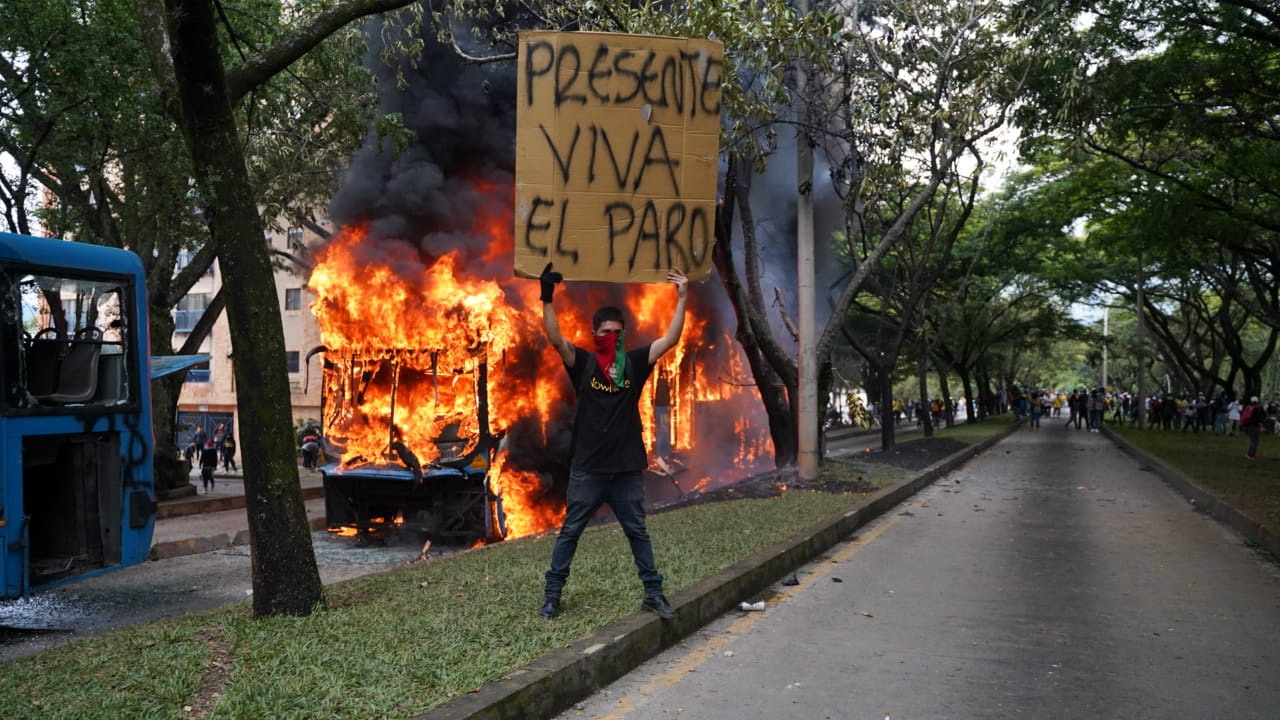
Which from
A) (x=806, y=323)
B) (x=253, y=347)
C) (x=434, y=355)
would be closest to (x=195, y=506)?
(x=434, y=355)

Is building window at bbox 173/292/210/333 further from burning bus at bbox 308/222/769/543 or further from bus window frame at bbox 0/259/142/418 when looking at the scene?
bus window frame at bbox 0/259/142/418

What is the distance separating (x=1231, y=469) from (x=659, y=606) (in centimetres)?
1621

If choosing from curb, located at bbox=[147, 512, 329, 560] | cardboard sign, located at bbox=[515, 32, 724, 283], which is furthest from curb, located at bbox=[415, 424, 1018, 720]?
curb, located at bbox=[147, 512, 329, 560]

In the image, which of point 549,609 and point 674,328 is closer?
point 549,609

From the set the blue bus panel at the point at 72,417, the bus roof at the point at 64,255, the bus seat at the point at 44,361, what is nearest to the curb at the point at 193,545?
the blue bus panel at the point at 72,417

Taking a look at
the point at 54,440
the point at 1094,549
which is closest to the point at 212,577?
the point at 54,440

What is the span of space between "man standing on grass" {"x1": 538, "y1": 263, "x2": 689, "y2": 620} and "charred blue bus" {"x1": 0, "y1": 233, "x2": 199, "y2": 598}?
4.17 meters

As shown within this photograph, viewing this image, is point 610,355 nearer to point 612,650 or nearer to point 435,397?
point 612,650

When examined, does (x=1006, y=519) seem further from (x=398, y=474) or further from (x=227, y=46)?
(x=227, y=46)

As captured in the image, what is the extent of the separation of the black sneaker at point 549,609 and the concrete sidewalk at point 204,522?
269 inches

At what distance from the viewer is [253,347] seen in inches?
228

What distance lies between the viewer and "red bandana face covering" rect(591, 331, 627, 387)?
18.2 ft

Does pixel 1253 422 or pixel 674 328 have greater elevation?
pixel 674 328

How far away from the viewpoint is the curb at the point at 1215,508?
31.8 ft
